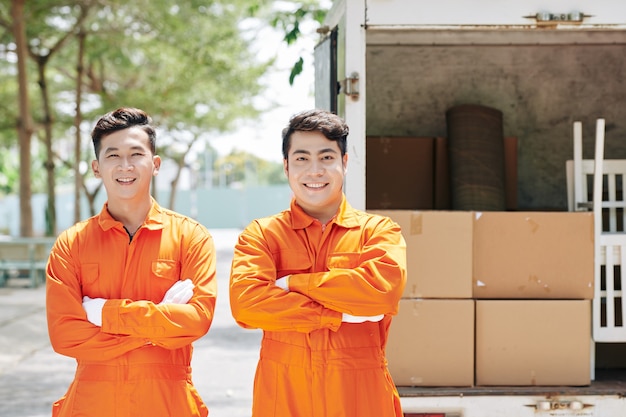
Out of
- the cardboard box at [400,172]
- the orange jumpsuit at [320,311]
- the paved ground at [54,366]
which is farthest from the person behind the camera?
the paved ground at [54,366]

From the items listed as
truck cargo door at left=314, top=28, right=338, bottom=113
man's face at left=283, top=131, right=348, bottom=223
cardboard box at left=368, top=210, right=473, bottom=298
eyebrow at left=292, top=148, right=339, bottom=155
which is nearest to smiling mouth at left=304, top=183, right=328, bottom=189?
man's face at left=283, top=131, right=348, bottom=223

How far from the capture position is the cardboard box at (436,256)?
3523 millimetres

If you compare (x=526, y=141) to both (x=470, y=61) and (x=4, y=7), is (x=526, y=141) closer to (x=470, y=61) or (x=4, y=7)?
(x=470, y=61)

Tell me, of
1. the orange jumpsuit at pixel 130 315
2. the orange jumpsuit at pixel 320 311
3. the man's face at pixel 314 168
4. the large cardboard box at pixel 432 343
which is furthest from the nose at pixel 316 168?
the large cardboard box at pixel 432 343

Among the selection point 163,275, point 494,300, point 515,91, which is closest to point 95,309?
point 163,275

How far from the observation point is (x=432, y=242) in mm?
3529

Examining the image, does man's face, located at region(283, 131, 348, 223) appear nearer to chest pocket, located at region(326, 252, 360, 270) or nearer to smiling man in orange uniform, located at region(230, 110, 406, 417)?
smiling man in orange uniform, located at region(230, 110, 406, 417)


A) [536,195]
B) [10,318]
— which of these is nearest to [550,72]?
[536,195]

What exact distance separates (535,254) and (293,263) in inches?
53.0

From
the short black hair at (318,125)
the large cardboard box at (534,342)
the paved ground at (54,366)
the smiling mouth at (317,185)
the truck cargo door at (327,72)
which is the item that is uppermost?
the truck cargo door at (327,72)

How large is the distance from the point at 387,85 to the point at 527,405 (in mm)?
2674

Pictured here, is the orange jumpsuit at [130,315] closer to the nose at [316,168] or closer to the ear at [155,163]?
the ear at [155,163]

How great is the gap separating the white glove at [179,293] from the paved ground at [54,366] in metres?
3.52

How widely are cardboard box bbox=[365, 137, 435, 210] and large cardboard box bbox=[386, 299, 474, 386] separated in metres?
1.64
